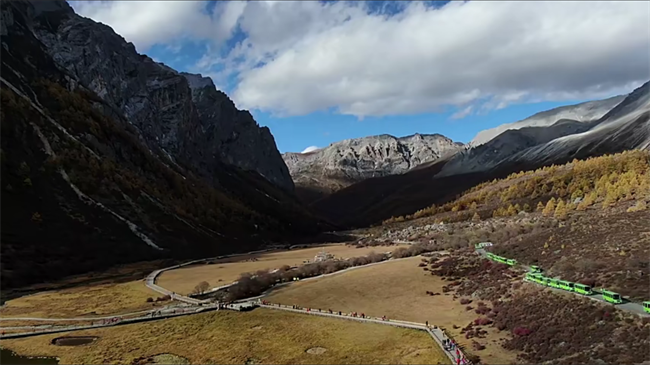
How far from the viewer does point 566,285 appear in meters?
53.8

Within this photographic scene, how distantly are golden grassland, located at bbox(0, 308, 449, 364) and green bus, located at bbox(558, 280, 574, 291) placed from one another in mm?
16685

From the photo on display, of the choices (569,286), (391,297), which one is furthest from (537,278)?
(391,297)

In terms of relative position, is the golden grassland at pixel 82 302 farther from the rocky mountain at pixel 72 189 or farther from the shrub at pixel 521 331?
the shrub at pixel 521 331

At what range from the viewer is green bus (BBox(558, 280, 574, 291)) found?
53.1 meters

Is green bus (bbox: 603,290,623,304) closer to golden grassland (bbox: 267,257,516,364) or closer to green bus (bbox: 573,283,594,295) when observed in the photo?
green bus (bbox: 573,283,594,295)

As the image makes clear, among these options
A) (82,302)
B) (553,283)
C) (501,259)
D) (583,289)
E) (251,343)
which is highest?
(82,302)

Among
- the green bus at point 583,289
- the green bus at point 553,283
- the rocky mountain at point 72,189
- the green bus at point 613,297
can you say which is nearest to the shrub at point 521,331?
the green bus at point 613,297

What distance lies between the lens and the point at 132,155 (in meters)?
184

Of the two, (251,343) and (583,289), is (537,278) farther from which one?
(251,343)

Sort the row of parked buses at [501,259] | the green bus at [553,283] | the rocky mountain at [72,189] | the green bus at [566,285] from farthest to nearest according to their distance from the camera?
the rocky mountain at [72,189] < the row of parked buses at [501,259] < the green bus at [553,283] < the green bus at [566,285]

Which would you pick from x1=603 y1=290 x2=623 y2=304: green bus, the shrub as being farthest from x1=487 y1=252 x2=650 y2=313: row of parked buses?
the shrub

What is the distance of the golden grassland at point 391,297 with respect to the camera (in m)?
54.9

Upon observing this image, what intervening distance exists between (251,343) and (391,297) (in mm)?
23816

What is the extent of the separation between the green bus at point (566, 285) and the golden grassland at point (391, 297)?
973cm
